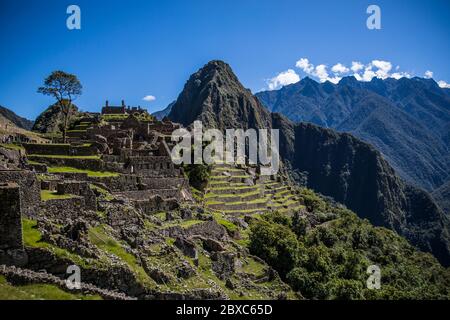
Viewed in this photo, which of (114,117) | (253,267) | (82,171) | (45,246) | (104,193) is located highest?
(114,117)

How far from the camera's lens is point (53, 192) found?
25359 mm

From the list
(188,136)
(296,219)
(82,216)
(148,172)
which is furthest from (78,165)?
(296,219)

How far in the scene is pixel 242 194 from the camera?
203 feet

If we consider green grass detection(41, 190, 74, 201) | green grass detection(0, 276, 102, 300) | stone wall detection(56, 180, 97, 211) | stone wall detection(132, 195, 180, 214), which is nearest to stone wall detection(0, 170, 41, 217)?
green grass detection(41, 190, 74, 201)

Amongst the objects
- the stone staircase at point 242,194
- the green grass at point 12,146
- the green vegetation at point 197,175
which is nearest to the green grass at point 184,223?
the green grass at point 12,146

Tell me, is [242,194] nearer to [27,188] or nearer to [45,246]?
[27,188]

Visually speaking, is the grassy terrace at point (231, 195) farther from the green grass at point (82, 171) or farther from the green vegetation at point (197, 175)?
the green grass at point (82, 171)

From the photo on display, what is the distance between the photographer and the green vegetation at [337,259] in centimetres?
3969

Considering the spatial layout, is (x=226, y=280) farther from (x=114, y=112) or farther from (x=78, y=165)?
(x=114, y=112)

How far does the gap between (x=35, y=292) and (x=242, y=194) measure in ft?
156

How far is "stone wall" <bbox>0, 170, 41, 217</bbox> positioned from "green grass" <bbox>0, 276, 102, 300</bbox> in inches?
230

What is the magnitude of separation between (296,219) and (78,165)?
113ft

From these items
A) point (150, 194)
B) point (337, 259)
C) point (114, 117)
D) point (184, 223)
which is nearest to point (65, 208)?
point (184, 223)
